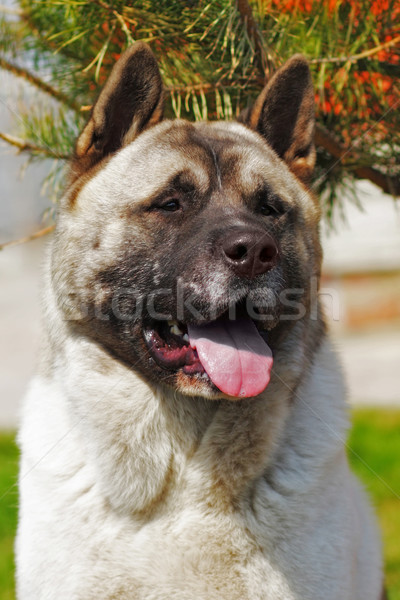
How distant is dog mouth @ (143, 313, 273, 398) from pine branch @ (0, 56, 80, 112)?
1231 millimetres

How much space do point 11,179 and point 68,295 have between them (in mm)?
11624

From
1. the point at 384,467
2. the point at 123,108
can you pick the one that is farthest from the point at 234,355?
the point at 384,467

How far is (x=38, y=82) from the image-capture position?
3.01 m

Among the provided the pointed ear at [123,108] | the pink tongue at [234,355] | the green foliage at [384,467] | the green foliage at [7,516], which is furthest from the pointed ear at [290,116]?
the green foliage at [384,467]

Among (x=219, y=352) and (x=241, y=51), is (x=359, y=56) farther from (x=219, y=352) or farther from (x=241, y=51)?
(x=219, y=352)

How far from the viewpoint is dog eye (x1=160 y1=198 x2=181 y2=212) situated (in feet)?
7.88

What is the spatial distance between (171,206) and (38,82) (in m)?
1.04

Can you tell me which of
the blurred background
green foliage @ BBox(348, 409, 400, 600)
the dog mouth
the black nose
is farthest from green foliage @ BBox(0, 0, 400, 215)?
the blurred background

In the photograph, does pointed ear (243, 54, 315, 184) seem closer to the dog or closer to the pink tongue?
the dog

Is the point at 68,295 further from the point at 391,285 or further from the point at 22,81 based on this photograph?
the point at 391,285

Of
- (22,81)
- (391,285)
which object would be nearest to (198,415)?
(22,81)

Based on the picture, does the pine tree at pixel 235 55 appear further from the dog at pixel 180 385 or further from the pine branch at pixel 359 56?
the dog at pixel 180 385

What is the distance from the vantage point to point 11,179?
44.0 ft

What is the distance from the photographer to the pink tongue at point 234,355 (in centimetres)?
218
